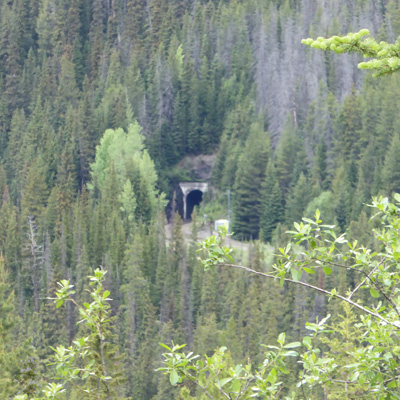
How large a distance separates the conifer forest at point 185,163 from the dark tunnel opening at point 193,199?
0.27 metres

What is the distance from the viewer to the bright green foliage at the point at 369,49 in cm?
958

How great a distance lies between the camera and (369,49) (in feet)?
31.9

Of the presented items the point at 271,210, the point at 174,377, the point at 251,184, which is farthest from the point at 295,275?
the point at 251,184

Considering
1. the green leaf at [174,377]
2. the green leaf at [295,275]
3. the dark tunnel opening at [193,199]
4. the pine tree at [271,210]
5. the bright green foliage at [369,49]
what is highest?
the bright green foliage at [369,49]

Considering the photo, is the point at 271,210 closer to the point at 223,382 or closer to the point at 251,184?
the point at 251,184

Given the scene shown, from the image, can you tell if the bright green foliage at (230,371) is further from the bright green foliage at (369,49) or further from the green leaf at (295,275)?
the bright green foliage at (369,49)

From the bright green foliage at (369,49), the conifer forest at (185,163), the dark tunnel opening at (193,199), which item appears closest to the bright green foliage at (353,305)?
the bright green foliage at (369,49)

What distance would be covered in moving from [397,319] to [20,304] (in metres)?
91.6

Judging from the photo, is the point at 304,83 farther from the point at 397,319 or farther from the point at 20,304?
the point at 397,319

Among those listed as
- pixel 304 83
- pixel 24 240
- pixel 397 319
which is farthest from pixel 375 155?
pixel 397 319

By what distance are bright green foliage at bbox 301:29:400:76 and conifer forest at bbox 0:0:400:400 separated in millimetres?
60936

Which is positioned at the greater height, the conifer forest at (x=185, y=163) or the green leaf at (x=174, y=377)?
the green leaf at (x=174, y=377)

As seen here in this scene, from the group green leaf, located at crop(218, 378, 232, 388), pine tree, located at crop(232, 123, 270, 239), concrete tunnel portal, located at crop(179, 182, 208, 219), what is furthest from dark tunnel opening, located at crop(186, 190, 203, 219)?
green leaf, located at crop(218, 378, 232, 388)

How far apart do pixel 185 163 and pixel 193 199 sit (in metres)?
5.12
